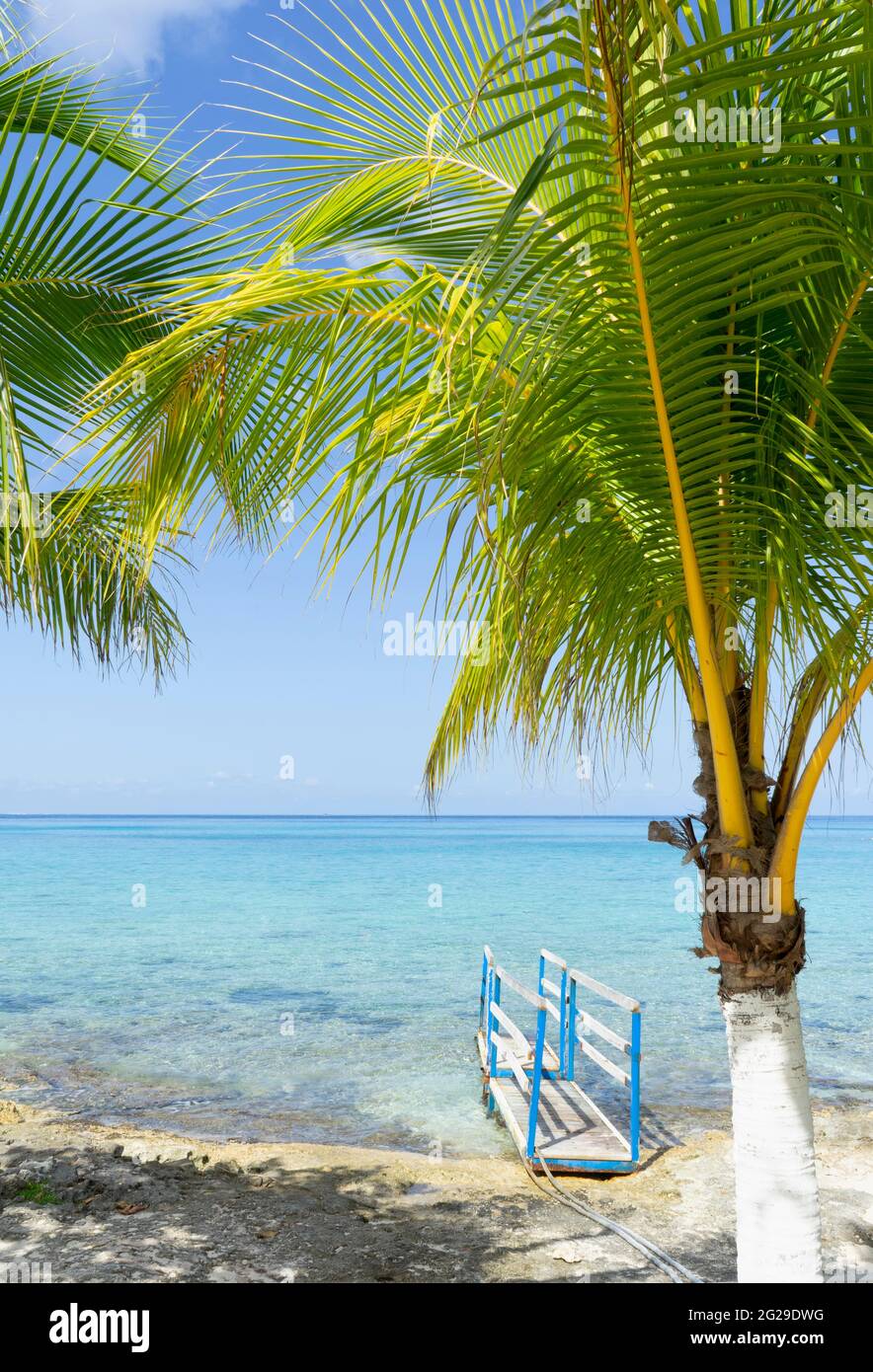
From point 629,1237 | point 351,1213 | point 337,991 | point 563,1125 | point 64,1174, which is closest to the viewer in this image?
point 629,1237

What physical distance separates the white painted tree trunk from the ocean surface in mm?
6260

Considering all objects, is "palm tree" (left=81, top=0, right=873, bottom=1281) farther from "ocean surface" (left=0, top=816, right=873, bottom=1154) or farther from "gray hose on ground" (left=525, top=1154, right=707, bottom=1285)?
"ocean surface" (left=0, top=816, right=873, bottom=1154)

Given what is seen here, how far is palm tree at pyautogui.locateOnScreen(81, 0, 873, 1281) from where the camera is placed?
2.30 m

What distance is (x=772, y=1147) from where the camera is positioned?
2938 millimetres

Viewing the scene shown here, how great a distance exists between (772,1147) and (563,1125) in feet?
18.3

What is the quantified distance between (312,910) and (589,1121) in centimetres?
2887

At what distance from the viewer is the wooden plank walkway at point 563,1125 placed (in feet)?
24.6

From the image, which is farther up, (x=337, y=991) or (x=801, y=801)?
(x=801, y=801)

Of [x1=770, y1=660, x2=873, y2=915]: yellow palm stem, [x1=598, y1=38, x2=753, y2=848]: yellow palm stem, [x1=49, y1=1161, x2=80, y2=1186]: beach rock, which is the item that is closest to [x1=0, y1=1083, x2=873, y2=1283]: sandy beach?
[x1=49, y1=1161, x2=80, y2=1186]: beach rock

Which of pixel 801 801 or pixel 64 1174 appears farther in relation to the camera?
pixel 64 1174

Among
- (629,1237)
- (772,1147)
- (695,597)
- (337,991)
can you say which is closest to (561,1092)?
(629,1237)

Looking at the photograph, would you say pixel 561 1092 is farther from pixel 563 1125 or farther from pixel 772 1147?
pixel 772 1147

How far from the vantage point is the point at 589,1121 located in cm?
815

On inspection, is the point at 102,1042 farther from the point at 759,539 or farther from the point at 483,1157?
the point at 759,539
